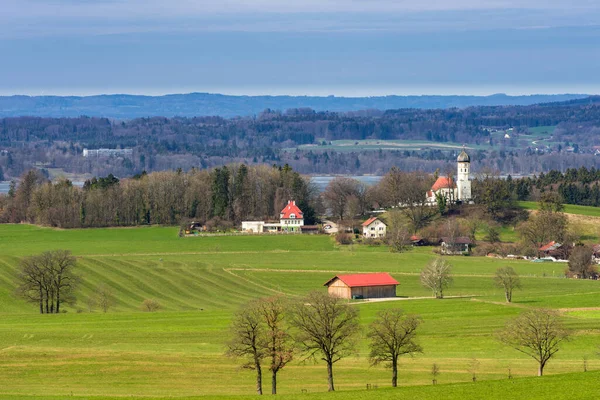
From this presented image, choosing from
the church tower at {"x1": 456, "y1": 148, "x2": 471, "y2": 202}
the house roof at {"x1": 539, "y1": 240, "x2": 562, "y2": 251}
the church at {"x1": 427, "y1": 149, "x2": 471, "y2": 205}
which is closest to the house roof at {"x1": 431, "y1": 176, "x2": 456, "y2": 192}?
the church at {"x1": 427, "y1": 149, "x2": 471, "y2": 205}

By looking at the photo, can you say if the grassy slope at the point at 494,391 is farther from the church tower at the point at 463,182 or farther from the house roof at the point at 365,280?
the church tower at the point at 463,182

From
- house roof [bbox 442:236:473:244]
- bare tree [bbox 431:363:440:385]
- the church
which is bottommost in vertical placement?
bare tree [bbox 431:363:440:385]

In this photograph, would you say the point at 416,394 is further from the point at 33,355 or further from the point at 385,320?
the point at 33,355

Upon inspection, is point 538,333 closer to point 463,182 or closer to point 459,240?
point 459,240

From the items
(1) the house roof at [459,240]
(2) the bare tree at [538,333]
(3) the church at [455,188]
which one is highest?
(3) the church at [455,188]

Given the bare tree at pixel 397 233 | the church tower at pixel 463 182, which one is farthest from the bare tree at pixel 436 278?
the church tower at pixel 463 182

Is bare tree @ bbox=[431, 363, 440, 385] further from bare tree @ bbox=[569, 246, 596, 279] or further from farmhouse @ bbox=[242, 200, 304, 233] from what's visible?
farmhouse @ bbox=[242, 200, 304, 233]
